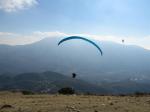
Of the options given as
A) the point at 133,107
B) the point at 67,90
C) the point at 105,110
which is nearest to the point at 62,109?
the point at 105,110

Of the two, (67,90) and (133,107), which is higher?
(67,90)

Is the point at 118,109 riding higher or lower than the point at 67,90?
lower

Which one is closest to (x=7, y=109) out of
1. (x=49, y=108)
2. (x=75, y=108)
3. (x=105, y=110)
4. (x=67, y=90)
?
Result: (x=49, y=108)

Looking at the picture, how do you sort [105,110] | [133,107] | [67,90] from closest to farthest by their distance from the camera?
[105,110] → [133,107] → [67,90]

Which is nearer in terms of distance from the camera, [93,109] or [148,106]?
[93,109]

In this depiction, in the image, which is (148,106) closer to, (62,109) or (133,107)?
(133,107)

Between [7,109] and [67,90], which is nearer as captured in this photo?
[7,109]

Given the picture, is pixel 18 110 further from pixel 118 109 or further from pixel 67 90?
pixel 67 90

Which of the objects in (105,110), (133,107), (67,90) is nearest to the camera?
(105,110)

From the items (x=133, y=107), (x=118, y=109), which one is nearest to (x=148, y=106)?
(x=133, y=107)
